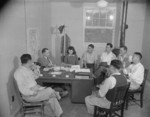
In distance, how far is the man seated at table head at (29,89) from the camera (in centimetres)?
227

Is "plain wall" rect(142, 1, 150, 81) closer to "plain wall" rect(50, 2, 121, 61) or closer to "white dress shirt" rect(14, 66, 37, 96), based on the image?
"plain wall" rect(50, 2, 121, 61)

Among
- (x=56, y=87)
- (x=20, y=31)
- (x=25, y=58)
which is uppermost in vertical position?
(x=20, y=31)

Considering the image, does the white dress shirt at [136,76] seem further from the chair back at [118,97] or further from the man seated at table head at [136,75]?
the chair back at [118,97]

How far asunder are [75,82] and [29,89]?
0.88m

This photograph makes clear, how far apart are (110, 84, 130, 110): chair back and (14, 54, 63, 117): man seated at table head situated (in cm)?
85

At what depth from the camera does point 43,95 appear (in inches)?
93.7

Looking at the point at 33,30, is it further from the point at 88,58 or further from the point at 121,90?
the point at 121,90

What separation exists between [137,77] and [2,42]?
224 cm

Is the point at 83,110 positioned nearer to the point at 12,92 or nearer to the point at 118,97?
the point at 118,97

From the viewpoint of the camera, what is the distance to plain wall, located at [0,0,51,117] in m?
2.21

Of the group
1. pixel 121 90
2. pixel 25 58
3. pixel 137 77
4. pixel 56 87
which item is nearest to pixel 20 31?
pixel 25 58

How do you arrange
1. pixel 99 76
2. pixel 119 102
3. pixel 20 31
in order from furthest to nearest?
1. pixel 99 76
2. pixel 20 31
3. pixel 119 102

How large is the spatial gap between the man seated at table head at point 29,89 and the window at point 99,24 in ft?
9.24

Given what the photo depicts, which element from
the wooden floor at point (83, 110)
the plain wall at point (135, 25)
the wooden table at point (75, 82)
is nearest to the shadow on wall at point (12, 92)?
the wooden table at point (75, 82)
